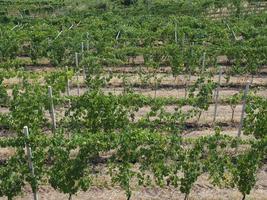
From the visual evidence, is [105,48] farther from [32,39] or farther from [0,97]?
[0,97]

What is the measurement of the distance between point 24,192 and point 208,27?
60.5 ft

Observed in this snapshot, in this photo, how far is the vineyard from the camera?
42.8ft

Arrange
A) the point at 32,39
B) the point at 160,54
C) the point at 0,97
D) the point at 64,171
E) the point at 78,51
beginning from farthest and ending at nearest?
the point at 32,39 < the point at 78,51 < the point at 160,54 < the point at 0,97 < the point at 64,171

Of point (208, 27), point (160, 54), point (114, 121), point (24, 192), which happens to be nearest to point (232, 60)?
point (208, 27)

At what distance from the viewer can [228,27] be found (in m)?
30.2

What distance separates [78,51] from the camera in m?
26.2

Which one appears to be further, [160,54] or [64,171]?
[160,54]

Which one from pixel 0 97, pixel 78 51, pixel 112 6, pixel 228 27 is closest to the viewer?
pixel 0 97

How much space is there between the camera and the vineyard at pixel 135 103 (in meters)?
13.0

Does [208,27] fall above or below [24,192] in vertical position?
above

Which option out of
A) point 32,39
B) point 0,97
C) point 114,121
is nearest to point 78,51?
point 32,39

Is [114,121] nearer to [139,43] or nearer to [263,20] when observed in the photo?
[139,43]

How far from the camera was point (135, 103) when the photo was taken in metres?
16.9

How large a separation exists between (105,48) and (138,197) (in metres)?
12.5
